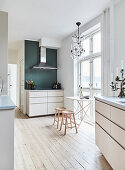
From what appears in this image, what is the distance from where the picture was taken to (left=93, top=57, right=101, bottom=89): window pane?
3680 mm

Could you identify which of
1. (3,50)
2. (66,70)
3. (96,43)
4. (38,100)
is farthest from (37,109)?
(96,43)

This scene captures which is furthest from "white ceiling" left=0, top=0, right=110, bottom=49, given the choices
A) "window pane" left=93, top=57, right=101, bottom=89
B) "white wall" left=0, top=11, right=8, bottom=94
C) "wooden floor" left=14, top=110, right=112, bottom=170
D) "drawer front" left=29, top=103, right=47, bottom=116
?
"wooden floor" left=14, top=110, right=112, bottom=170

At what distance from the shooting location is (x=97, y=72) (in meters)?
3.76

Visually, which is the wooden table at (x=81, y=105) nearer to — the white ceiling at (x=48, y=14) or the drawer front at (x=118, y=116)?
the drawer front at (x=118, y=116)

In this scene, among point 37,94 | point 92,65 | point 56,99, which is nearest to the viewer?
point 92,65

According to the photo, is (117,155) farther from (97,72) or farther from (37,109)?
(37,109)

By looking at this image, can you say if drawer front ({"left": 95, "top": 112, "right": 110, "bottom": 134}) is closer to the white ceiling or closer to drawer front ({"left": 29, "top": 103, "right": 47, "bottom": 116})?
the white ceiling

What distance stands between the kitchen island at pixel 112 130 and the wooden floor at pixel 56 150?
0.29m

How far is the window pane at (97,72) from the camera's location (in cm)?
368

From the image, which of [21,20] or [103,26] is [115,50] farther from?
[21,20]

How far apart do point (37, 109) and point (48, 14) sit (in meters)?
2.96

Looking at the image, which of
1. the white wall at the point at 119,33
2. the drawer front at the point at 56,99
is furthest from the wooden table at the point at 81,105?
the white wall at the point at 119,33

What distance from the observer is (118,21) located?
2801 mm

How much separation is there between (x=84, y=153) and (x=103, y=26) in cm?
260
